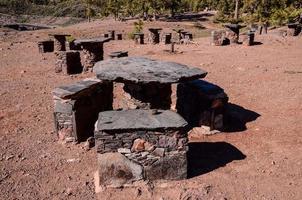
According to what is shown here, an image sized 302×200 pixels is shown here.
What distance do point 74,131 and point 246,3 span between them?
3765 centimetres

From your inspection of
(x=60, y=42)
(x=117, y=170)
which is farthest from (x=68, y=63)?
(x=117, y=170)

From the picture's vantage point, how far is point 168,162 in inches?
273

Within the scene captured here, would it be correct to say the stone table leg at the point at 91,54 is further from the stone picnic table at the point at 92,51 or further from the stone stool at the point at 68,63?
the stone stool at the point at 68,63

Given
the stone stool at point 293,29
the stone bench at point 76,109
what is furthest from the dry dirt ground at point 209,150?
the stone stool at point 293,29

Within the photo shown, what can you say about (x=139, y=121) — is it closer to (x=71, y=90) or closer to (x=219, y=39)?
(x=71, y=90)

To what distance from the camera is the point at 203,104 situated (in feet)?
31.1

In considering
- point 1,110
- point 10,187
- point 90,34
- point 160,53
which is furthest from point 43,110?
point 90,34

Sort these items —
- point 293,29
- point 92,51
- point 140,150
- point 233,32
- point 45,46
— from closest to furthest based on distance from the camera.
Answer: point 140,150 → point 92,51 → point 45,46 → point 233,32 → point 293,29

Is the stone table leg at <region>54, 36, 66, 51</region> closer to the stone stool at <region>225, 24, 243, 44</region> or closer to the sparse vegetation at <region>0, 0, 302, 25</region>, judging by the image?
the stone stool at <region>225, 24, 243, 44</region>

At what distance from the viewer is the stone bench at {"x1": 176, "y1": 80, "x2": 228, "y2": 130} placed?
30.9ft

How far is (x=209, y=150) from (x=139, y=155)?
2.18 metres

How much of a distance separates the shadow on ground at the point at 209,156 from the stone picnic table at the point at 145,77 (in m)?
1.50

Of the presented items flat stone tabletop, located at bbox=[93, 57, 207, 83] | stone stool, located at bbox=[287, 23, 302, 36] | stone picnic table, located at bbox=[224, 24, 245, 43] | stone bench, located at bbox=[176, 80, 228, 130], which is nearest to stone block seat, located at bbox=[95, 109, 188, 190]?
flat stone tabletop, located at bbox=[93, 57, 207, 83]

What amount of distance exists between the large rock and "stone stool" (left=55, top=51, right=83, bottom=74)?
1014 centimetres
